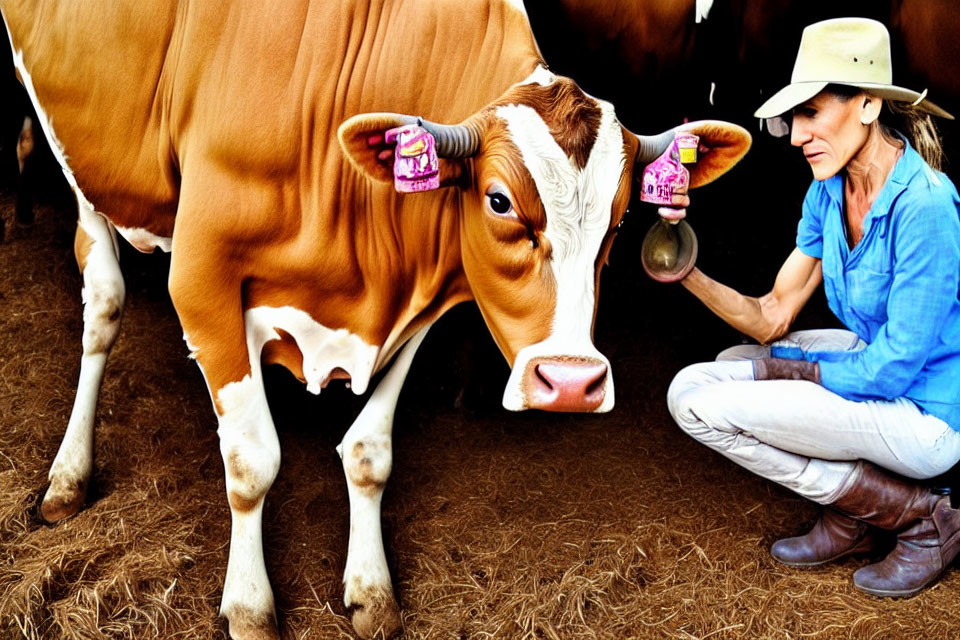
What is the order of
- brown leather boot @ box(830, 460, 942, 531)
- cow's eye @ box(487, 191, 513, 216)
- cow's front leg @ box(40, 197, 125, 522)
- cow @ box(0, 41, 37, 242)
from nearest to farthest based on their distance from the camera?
1. cow's eye @ box(487, 191, 513, 216)
2. brown leather boot @ box(830, 460, 942, 531)
3. cow's front leg @ box(40, 197, 125, 522)
4. cow @ box(0, 41, 37, 242)

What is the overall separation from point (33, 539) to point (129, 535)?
15.0 inches

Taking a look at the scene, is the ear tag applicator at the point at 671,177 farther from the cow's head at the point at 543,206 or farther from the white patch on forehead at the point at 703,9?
the white patch on forehead at the point at 703,9

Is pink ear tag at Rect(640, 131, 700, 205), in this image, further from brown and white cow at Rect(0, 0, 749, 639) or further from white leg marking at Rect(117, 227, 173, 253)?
white leg marking at Rect(117, 227, 173, 253)

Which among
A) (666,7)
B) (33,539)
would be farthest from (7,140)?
(666,7)

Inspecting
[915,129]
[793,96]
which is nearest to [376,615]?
[793,96]

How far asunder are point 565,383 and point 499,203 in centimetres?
57

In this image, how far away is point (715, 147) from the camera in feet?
10.0

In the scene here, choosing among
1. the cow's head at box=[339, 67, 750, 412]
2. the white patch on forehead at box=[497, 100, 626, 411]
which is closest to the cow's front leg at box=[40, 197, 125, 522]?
the cow's head at box=[339, 67, 750, 412]

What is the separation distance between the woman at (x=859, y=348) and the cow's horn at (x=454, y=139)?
42.4 inches

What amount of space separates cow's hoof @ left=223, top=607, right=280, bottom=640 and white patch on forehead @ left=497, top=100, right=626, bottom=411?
1.24m

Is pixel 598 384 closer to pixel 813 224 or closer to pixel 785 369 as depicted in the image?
pixel 785 369

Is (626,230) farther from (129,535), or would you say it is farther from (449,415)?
(129,535)

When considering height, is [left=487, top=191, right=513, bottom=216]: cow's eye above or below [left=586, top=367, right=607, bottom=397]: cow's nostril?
above

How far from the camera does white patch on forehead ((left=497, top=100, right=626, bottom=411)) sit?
2.59 metres
